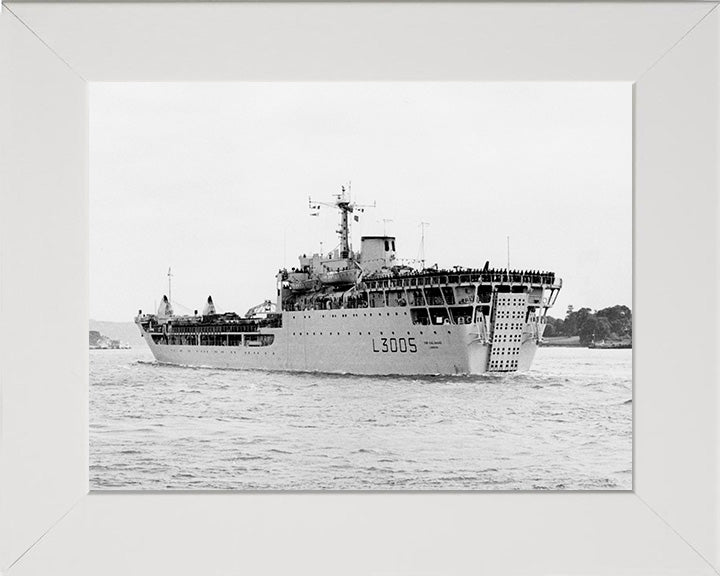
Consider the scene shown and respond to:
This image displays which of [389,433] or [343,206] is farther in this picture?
[389,433]

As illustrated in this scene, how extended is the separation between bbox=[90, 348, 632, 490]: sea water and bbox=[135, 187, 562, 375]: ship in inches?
10.5

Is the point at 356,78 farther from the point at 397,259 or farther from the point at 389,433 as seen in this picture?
the point at 389,433

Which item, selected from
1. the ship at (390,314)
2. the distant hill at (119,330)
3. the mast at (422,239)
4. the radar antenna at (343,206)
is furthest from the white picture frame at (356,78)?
the distant hill at (119,330)

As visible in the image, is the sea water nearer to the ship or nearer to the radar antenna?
the ship

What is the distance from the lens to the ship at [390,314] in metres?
9.71

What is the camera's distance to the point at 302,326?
1186 centimetres

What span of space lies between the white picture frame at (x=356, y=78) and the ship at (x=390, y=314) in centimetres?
544

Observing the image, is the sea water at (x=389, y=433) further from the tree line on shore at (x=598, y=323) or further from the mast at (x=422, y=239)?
the mast at (x=422, y=239)

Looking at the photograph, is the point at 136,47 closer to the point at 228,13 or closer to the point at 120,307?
the point at 228,13

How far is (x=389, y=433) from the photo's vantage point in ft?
31.0

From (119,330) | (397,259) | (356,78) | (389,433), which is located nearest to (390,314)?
(397,259)

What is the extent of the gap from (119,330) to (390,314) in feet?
10.7
